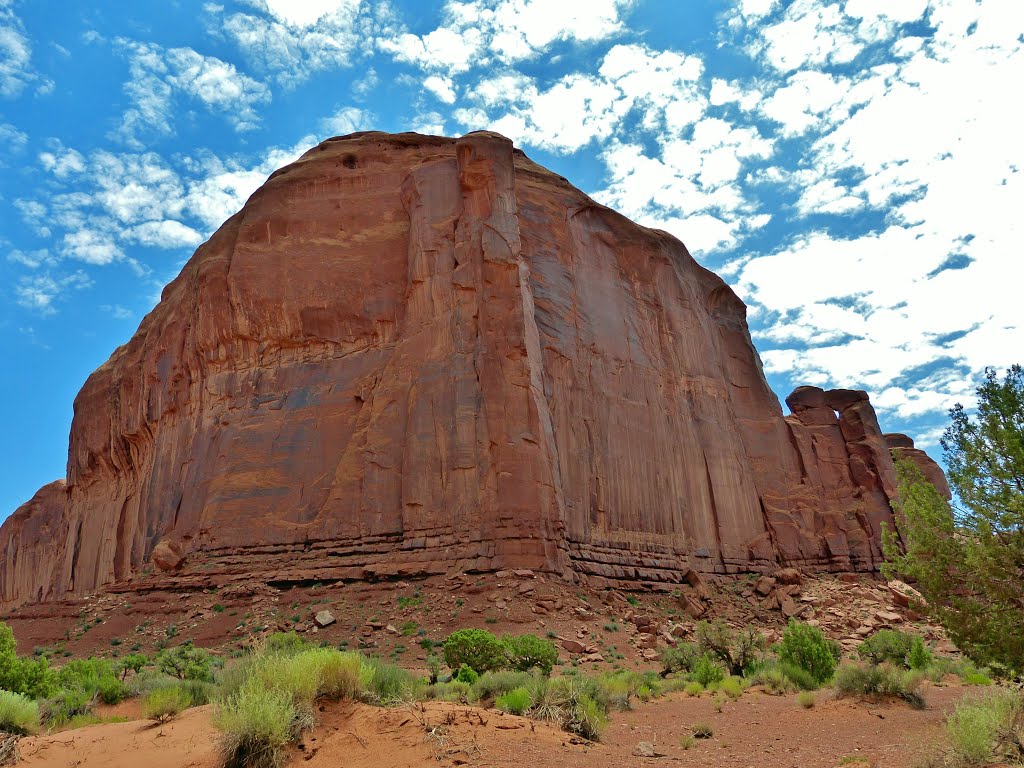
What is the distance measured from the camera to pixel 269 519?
27672 millimetres

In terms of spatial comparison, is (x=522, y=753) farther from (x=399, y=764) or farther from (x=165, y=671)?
(x=165, y=671)

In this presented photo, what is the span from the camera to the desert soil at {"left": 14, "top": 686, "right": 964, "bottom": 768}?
25.9ft

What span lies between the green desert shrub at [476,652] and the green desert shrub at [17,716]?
24.0 feet

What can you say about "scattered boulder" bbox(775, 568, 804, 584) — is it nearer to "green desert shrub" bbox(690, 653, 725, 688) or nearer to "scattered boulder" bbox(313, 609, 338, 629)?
"green desert shrub" bbox(690, 653, 725, 688)

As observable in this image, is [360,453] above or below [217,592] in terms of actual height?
above

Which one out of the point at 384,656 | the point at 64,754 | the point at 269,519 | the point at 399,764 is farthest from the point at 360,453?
the point at 399,764

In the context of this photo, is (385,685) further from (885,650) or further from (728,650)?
(885,650)

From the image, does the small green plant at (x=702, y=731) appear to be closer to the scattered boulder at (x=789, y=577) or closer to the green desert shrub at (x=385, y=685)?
the green desert shrub at (x=385, y=685)

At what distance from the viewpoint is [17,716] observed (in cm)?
981

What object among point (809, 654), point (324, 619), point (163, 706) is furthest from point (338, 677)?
point (324, 619)

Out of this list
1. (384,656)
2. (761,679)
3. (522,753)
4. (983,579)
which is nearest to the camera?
(522,753)

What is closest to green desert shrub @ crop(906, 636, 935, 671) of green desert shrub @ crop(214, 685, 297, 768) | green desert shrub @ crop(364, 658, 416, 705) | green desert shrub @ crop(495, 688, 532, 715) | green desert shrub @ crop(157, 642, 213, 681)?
green desert shrub @ crop(495, 688, 532, 715)

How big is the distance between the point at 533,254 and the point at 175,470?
17243 millimetres

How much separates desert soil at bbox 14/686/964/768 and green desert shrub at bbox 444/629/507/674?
4.33m
